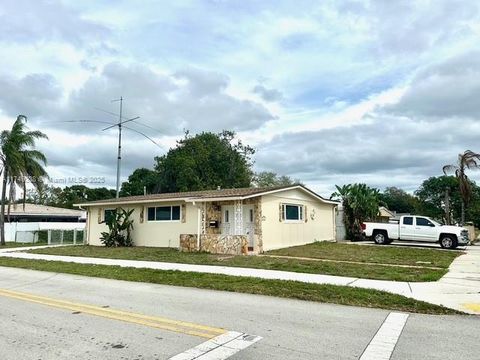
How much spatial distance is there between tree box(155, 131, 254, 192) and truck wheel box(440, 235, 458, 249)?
30.3 metres

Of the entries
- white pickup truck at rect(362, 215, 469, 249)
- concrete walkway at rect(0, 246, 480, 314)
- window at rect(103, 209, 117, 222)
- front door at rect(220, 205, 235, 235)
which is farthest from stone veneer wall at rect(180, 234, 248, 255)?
white pickup truck at rect(362, 215, 469, 249)

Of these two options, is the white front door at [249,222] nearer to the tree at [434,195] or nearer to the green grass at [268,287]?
the green grass at [268,287]

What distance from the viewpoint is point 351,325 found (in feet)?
23.2

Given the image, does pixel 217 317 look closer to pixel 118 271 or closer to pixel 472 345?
pixel 472 345

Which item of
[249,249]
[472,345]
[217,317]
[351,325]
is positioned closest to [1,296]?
[217,317]

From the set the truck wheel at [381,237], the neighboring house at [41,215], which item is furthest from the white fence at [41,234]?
the truck wheel at [381,237]

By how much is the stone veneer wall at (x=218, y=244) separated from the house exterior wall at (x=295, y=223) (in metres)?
1.57

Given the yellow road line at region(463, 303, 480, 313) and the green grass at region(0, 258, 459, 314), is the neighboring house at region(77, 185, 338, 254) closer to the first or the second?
the green grass at region(0, 258, 459, 314)

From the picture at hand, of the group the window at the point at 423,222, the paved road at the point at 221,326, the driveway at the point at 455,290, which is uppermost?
the window at the point at 423,222

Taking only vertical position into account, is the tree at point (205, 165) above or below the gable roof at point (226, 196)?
above

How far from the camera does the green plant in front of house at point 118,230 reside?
82.9 feet

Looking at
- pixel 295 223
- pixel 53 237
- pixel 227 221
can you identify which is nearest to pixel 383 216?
pixel 295 223

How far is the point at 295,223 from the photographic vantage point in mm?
23562

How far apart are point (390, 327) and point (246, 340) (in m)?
2.38
